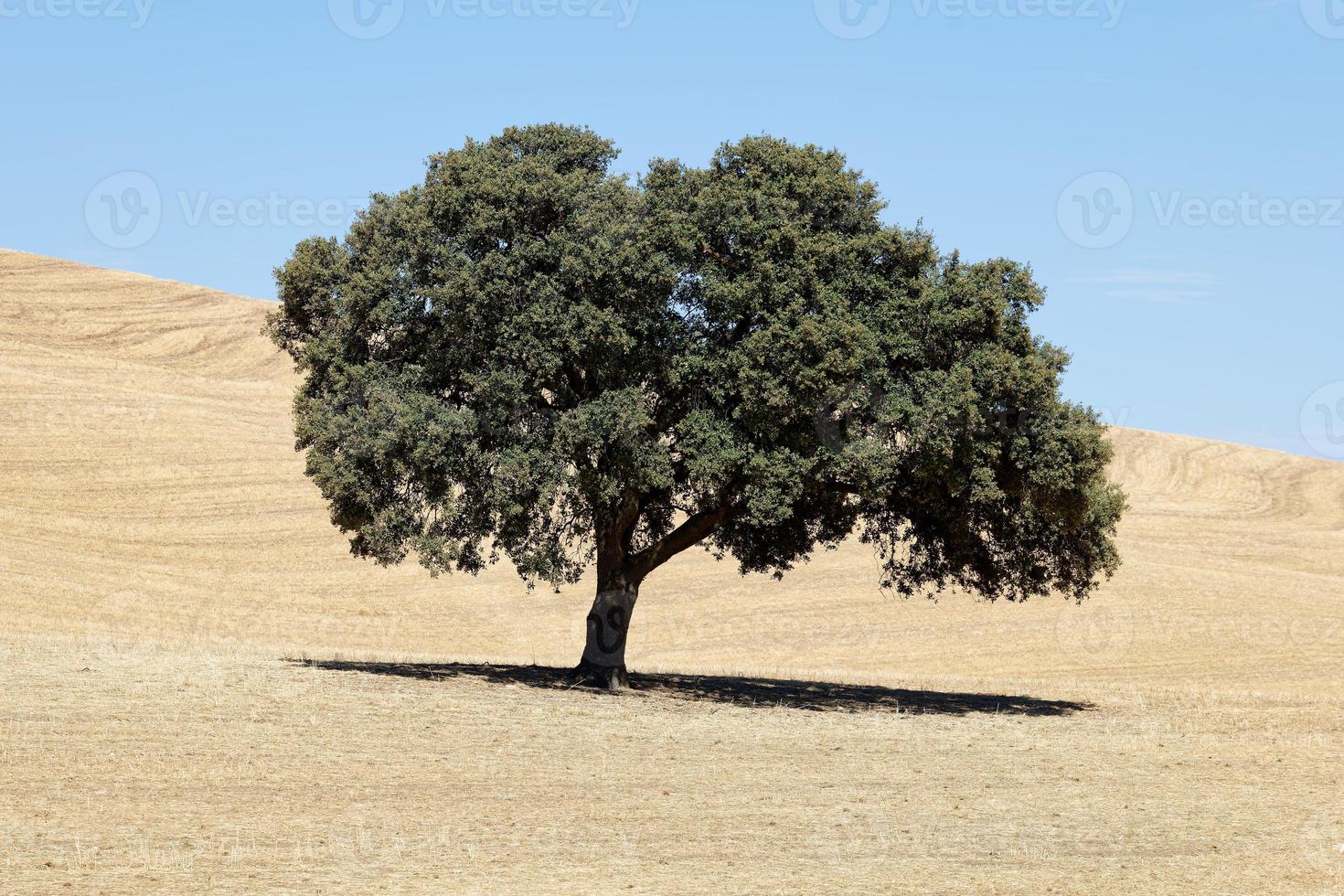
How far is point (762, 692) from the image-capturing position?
30734 mm

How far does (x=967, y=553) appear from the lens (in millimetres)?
28688

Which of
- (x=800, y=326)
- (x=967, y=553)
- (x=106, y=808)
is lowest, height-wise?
(x=106, y=808)

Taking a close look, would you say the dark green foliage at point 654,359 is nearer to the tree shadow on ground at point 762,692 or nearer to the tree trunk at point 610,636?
the tree trunk at point 610,636

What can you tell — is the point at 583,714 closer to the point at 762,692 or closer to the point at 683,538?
the point at 683,538

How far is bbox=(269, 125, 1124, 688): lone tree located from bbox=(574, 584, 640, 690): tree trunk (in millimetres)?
2015

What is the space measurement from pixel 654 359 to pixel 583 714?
7044 millimetres

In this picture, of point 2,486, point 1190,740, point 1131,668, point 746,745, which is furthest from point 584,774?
point 2,486

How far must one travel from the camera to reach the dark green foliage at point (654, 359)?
25.1 metres

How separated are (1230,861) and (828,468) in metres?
11.8

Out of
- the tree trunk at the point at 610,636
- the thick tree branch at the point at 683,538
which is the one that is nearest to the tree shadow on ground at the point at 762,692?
the tree trunk at the point at 610,636

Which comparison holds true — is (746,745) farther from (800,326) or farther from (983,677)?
(983,677)

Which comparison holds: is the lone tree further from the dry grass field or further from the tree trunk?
the dry grass field

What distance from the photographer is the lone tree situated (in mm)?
25125

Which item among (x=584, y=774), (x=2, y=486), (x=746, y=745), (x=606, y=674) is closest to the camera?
(x=584, y=774)
